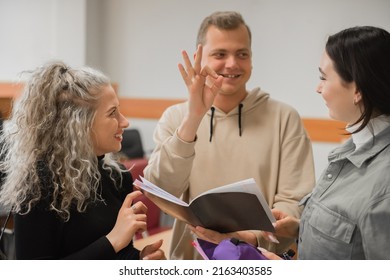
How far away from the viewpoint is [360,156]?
1.34m

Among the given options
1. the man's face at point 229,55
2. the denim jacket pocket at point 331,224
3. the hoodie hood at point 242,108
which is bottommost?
the denim jacket pocket at point 331,224

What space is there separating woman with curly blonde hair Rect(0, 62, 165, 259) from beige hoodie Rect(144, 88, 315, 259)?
291 millimetres

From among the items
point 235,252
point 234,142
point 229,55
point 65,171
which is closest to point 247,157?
point 234,142

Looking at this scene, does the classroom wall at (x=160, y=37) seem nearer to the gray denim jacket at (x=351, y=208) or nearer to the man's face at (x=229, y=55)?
the man's face at (x=229, y=55)

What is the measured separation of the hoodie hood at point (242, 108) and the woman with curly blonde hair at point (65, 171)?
1.55ft

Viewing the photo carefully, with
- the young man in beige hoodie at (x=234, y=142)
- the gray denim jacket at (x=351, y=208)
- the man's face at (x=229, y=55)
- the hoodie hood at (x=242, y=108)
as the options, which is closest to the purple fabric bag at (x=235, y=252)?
the gray denim jacket at (x=351, y=208)

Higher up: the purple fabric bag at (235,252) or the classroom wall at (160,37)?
the classroom wall at (160,37)

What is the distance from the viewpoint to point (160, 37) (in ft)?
16.9

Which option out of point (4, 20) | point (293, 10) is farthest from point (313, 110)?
→ point (4, 20)

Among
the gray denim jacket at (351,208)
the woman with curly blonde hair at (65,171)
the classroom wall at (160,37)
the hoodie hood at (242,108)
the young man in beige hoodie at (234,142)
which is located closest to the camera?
the gray denim jacket at (351,208)

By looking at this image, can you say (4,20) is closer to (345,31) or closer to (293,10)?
(293,10)

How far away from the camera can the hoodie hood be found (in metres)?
1.87

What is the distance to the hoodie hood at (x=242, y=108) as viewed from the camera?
6.15ft
